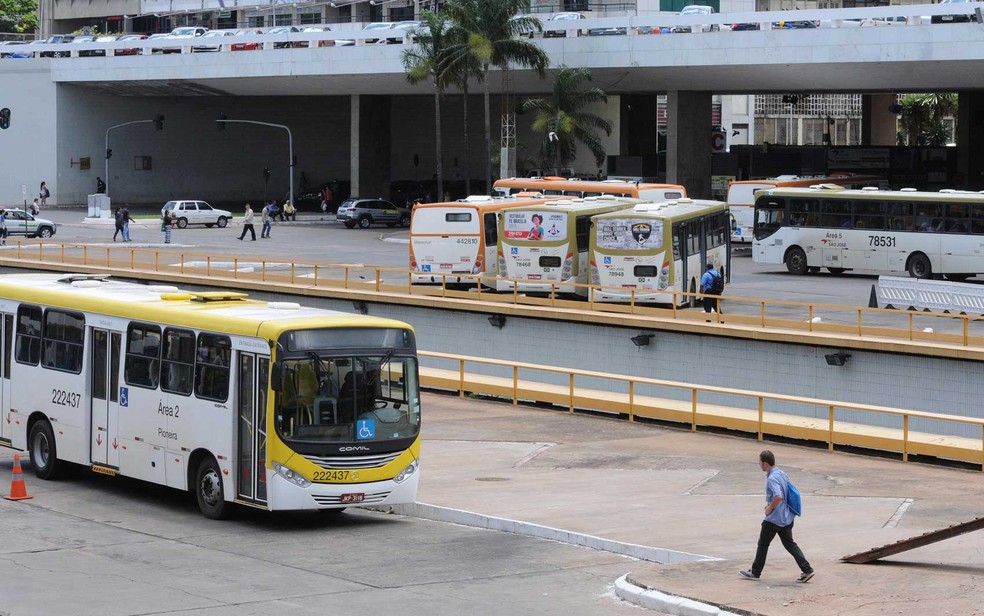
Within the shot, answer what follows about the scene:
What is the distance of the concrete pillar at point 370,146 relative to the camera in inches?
3383

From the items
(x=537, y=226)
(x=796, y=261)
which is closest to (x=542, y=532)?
(x=537, y=226)

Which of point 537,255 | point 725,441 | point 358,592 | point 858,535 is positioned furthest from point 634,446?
point 537,255

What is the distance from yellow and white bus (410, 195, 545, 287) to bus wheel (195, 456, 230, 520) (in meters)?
22.8

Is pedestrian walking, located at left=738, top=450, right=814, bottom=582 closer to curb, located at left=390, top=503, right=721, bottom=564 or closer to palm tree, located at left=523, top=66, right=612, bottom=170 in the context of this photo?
curb, located at left=390, top=503, right=721, bottom=564

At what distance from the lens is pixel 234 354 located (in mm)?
17016

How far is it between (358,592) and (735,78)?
55211mm

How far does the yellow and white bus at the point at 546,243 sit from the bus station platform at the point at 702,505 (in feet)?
38.8

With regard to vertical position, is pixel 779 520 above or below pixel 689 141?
below

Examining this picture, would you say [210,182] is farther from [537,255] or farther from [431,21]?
[537,255]

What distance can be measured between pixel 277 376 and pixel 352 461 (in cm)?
136

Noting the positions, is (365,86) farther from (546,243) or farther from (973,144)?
(546,243)

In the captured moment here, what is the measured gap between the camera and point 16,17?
135 meters

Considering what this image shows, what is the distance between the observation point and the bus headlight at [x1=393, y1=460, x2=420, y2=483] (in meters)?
17.0

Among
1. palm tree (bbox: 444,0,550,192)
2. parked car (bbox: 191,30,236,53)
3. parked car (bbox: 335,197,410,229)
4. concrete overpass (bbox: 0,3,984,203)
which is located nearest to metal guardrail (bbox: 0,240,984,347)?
palm tree (bbox: 444,0,550,192)
